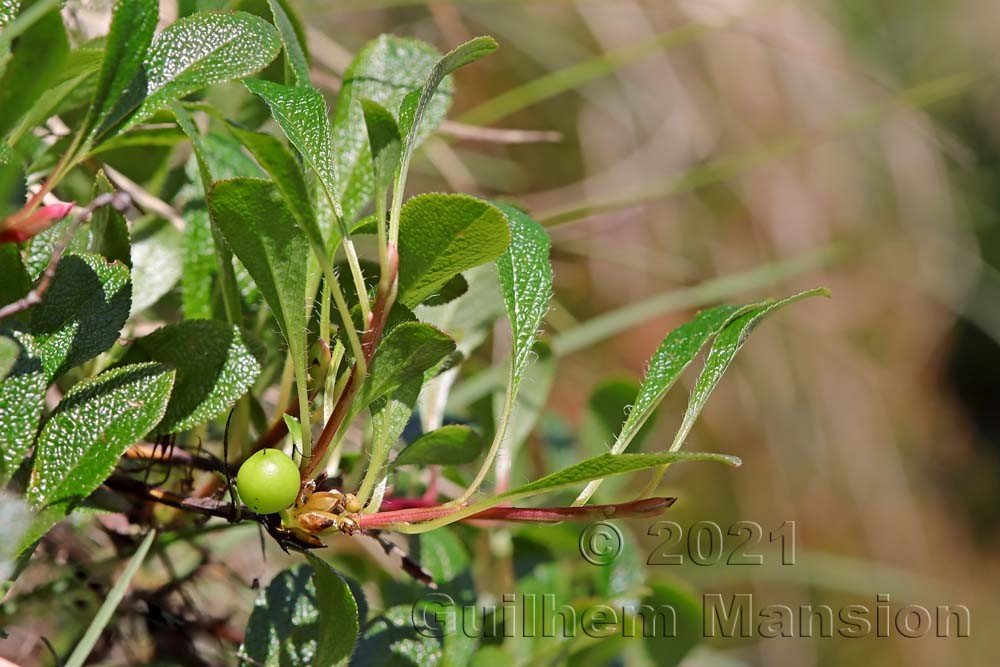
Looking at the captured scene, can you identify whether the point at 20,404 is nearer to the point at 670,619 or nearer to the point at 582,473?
the point at 582,473

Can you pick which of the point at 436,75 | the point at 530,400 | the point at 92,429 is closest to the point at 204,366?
the point at 92,429

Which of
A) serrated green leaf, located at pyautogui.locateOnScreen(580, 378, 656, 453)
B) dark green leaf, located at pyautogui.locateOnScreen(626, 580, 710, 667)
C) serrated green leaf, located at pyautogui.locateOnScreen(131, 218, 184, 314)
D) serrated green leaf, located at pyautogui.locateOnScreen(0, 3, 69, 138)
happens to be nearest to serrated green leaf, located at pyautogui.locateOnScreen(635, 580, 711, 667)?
dark green leaf, located at pyautogui.locateOnScreen(626, 580, 710, 667)

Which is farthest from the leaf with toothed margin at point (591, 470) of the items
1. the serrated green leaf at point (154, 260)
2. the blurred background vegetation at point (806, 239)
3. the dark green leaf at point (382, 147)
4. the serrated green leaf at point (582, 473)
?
the blurred background vegetation at point (806, 239)

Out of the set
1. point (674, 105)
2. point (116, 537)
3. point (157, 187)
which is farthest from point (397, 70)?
point (674, 105)

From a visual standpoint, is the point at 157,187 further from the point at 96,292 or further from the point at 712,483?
the point at 712,483

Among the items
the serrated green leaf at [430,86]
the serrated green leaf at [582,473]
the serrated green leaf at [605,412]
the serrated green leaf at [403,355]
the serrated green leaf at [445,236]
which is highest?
the serrated green leaf at [605,412]

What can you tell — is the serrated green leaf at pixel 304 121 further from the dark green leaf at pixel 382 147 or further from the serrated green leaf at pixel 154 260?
the serrated green leaf at pixel 154 260

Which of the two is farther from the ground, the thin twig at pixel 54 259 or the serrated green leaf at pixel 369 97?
the serrated green leaf at pixel 369 97
